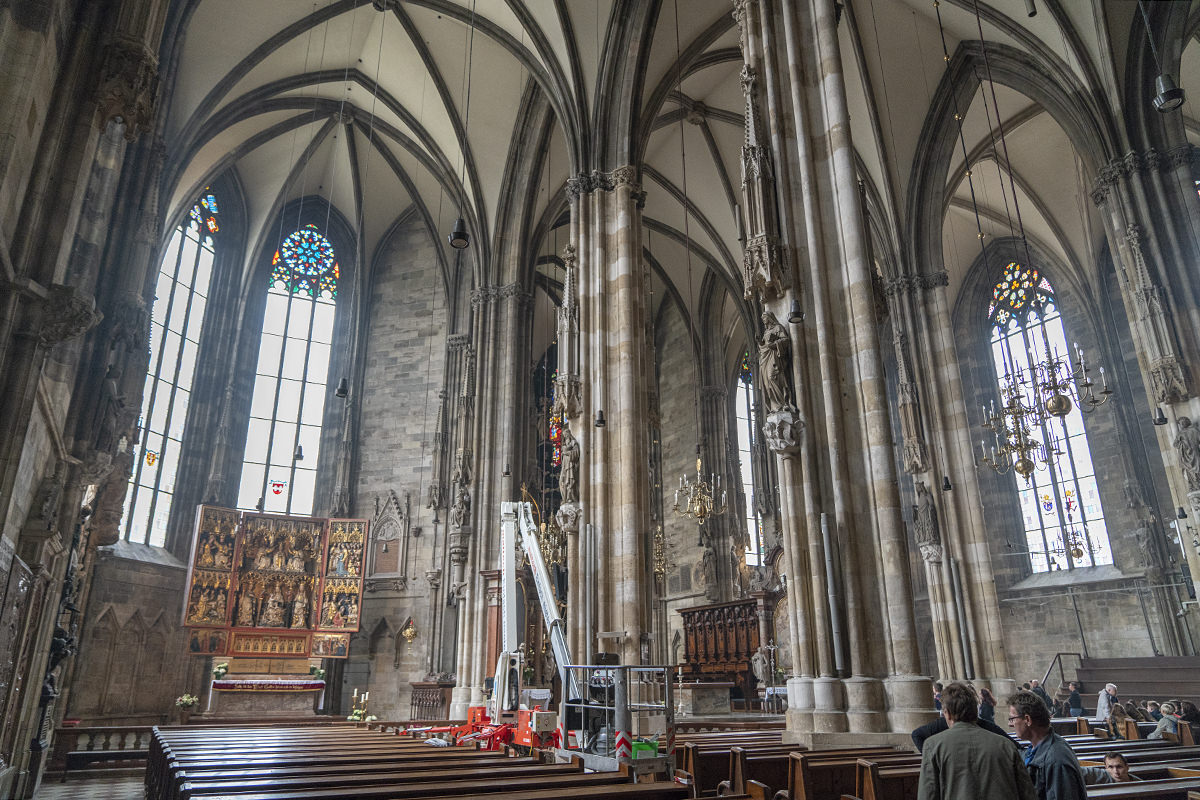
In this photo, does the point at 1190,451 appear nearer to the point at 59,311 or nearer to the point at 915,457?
the point at 915,457

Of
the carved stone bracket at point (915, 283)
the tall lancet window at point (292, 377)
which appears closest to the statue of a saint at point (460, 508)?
the tall lancet window at point (292, 377)

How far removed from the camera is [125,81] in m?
7.18

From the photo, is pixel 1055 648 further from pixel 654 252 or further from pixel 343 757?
pixel 343 757

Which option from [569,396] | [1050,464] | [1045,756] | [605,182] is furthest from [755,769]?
[1050,464]

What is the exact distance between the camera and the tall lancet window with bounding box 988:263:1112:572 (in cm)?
2256

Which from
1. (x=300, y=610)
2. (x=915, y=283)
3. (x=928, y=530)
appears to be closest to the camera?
(x=928, y=530)

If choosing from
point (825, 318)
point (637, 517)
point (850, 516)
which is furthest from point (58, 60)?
point (637, 517)

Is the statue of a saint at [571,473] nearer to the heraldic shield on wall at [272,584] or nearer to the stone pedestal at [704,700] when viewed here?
the stone pedestal at [704,700]

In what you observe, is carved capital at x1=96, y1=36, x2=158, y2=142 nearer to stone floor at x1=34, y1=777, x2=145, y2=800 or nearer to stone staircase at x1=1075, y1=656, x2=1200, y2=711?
stone floor at x1=34, y1=777, x2=145, y2=800

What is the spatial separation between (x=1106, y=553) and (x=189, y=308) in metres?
27.6

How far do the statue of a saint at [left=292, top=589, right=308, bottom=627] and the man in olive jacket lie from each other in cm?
1874

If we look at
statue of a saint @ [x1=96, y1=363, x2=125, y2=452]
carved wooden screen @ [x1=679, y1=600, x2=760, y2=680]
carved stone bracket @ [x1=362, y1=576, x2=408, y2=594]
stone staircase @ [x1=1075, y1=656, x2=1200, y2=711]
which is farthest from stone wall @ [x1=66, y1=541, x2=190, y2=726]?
stone staircase @ [x1=1075, y1=656, x2=1200, y2=711]

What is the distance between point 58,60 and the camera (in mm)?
6953

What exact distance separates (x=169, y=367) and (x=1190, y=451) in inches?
936
